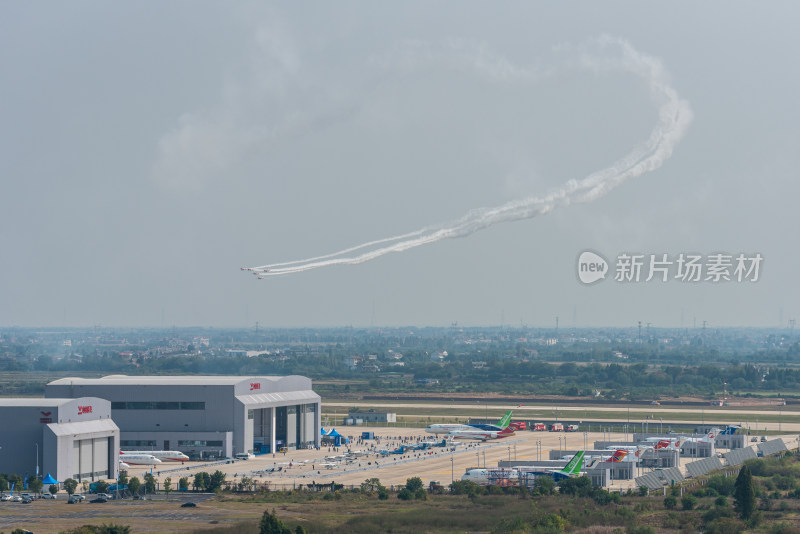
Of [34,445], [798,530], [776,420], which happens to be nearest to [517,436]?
[776,420]

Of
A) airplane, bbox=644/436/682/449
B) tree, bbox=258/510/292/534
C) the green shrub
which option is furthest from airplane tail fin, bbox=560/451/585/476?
tree, bbox=258/510/292/534

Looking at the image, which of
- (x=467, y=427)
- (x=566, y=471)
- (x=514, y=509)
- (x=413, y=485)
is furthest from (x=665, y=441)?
(x=514, y=509)

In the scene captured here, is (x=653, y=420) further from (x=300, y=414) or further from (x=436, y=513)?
(x=436, y=513)

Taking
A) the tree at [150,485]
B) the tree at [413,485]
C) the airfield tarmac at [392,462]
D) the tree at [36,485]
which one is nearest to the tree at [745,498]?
the airfield tarmac at [392,462]

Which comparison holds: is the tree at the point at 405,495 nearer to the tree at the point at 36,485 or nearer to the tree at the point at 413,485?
the tree at the point at 413,485

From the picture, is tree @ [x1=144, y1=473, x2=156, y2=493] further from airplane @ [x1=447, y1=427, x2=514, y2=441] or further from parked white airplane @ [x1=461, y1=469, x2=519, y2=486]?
airplane @ [x1=447, y1=427, x2=514, y2=441]

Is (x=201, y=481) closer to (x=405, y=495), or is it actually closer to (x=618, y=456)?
(x=405, y=495)

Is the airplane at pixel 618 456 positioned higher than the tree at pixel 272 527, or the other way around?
the airplane at pixel 618 456

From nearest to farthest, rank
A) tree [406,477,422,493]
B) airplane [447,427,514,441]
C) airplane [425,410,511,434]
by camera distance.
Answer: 1. tree [406,477,422,493]
2. airplane [447,427,514,441]
3. airplane [425,410,511,434]
